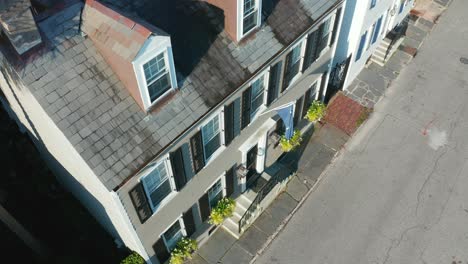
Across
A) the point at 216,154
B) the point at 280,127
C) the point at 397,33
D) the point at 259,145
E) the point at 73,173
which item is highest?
the point at 73,173

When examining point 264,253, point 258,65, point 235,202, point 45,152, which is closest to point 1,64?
point 45,152

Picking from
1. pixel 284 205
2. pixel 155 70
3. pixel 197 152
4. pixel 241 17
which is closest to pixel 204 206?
pixel 197 152

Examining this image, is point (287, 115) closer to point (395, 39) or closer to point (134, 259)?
point (134, 259)

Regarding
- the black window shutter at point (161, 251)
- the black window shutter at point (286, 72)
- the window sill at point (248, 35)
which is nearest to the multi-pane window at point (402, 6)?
the black window shutter at point (286, 72)

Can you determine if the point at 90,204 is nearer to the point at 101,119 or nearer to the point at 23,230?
the point at 23,230

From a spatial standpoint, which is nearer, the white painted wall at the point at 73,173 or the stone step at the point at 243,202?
the white painted wall at the point at 73,173

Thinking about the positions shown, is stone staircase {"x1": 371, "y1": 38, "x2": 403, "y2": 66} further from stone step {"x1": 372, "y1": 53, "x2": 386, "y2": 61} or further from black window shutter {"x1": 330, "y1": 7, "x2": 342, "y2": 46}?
black window shutter {"x1": 330, "y1": 7, "x2": 342, "y2": 46}

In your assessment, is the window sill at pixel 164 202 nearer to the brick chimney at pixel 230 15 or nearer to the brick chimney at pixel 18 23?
the brick chimney at pixel 230 15
